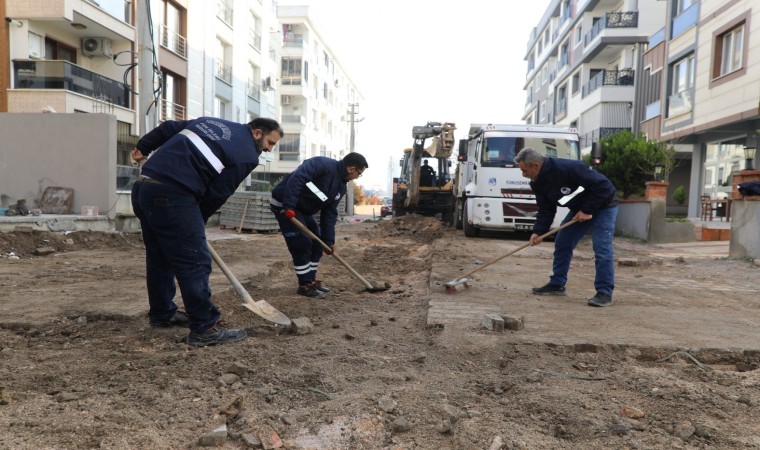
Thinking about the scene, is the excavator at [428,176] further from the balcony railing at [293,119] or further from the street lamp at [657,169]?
the balcony railing at [293,119]

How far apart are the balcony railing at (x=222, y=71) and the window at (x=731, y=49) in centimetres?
1755

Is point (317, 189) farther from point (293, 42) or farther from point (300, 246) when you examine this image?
point (293, 42)

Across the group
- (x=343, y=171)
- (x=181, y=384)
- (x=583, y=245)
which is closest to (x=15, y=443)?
(x=181, y=384)

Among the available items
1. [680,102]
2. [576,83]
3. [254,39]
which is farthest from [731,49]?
[254,39]

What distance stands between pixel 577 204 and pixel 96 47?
1561cm

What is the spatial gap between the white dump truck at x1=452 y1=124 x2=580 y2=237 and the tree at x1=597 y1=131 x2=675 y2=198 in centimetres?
344

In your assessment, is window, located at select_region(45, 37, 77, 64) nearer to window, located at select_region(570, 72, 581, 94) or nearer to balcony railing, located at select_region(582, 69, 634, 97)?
balcony railing, located at select_region(582, 69, 634, 97)

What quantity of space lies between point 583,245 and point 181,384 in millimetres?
10897

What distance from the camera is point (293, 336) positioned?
3967 mm

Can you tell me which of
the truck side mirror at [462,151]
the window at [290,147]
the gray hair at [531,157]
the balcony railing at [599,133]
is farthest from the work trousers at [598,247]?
the window at [290,147]

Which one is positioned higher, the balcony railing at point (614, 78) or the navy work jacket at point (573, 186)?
the balcony railing at point (614, 78)

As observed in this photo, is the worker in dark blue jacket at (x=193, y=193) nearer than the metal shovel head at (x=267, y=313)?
Yes

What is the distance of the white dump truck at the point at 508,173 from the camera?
1170cm

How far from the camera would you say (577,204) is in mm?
5578
